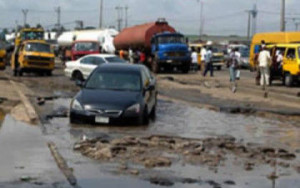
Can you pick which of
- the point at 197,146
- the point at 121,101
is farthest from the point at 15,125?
the point at 197,146

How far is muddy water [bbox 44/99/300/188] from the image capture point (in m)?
9.77

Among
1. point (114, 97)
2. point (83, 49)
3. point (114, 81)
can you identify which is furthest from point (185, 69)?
point (114, 97)

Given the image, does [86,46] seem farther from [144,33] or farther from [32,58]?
[32,58]

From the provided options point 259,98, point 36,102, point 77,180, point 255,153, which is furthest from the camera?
point 259,98

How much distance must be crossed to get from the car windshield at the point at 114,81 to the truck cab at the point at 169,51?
27.0m

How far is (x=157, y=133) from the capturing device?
15211mm

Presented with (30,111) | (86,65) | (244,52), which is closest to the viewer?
(30,111)

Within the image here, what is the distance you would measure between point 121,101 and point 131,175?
614cm

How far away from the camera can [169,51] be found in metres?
44.8

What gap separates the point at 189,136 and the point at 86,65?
18357 millimetres

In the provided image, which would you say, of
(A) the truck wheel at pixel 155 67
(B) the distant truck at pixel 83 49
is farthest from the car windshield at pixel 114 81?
(A) the truck wheel at pixel 155 67

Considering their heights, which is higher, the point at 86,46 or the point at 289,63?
the point at 86,46

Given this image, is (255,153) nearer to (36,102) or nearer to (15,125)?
(15,125)

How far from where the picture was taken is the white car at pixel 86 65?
3191cm
